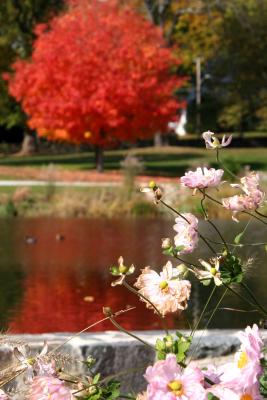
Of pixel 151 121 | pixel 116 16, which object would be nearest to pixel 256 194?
pixel 151 121

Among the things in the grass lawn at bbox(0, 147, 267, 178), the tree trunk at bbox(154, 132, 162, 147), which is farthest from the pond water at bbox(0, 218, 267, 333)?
the tree trunk at bbox(154, 132, 162, 147)

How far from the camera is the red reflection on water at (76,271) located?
1073cm

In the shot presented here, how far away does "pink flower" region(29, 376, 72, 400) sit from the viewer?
2783 millimetres

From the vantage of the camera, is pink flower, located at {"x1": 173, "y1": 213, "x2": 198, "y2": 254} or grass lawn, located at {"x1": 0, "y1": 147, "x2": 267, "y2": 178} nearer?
pink flower, located at {"x1": 173, "y1": 213, "x2": 198, "y2": 254}

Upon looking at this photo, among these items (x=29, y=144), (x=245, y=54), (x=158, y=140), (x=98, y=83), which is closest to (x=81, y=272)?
(x=98, y=83)

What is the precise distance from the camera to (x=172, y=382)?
251 cm

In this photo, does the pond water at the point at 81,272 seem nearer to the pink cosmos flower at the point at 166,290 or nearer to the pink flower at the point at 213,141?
the pink flower at the point at 213,141

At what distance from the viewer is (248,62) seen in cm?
5244

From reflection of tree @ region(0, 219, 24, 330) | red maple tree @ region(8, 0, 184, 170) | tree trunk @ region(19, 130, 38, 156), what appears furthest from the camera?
tree trunk @ region(19, 130, 38, 156)

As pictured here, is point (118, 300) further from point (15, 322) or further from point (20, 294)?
point (15, 322)

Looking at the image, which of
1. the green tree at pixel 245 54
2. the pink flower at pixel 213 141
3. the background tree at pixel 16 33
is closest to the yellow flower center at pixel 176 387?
the pink flower at pixel 213 141

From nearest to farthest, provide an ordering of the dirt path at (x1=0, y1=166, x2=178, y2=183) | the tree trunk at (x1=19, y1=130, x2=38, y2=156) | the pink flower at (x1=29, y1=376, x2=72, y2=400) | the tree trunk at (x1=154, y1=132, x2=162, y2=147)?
the pink flower at (x1=29, y1=376, x2=72, y2=400)
the dirt path at (x1=0, y1=166, x2=178, y2=183)
the tree trunk at (x1=19, y1=130, x2=38, y2=156)
the tree trunk at (x1=154, y1=132, x2=162, y2=147)

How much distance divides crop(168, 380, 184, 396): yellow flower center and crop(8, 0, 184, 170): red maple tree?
30.1 meters

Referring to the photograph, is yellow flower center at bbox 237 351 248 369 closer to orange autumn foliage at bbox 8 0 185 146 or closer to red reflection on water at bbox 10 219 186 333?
red reflection on water at bbox 10 219 186 333
